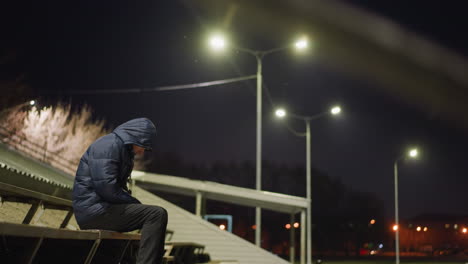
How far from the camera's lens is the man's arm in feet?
15.9

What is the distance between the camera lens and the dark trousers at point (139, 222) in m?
5.02

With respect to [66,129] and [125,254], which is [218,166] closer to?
[66,129]

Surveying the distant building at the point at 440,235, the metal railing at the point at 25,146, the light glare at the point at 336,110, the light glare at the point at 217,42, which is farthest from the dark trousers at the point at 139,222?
the light glare at the point at 336,110

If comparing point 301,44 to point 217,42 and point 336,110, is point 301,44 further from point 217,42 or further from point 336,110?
point 336,110

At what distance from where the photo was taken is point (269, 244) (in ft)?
247

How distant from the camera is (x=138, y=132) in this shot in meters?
5.09

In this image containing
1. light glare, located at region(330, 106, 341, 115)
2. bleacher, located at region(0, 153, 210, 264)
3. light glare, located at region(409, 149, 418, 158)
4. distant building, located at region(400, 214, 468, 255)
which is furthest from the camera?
light glare, located at region(409, 149, 418, 158)

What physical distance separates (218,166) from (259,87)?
164 feet

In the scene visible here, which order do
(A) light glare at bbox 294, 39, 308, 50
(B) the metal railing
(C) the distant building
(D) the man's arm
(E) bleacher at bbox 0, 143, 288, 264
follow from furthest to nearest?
(B) the metal railing, (A) light glare at bbox 294, 39, 308, 50, (C) the distant building, (D) the man's arm, (E) bleacher at bbox 0, 143, 288, 264

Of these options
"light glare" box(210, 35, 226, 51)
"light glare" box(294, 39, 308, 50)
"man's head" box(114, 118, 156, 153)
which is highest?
"light glare" box(294, 39, 308, 50)

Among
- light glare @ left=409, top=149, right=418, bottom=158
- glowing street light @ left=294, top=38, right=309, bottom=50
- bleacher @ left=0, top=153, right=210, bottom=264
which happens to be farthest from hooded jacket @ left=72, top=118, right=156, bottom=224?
light glare @ left=409, top=149, right=418, bottom=158

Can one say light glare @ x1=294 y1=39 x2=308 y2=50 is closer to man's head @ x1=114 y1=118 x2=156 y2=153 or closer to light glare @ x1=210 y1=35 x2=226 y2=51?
light glare @ x1=210 y1=35 x2=226 y2=51

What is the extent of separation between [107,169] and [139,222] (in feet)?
2.06

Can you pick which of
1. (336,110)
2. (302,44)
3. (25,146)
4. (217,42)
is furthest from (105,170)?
(336,110)
